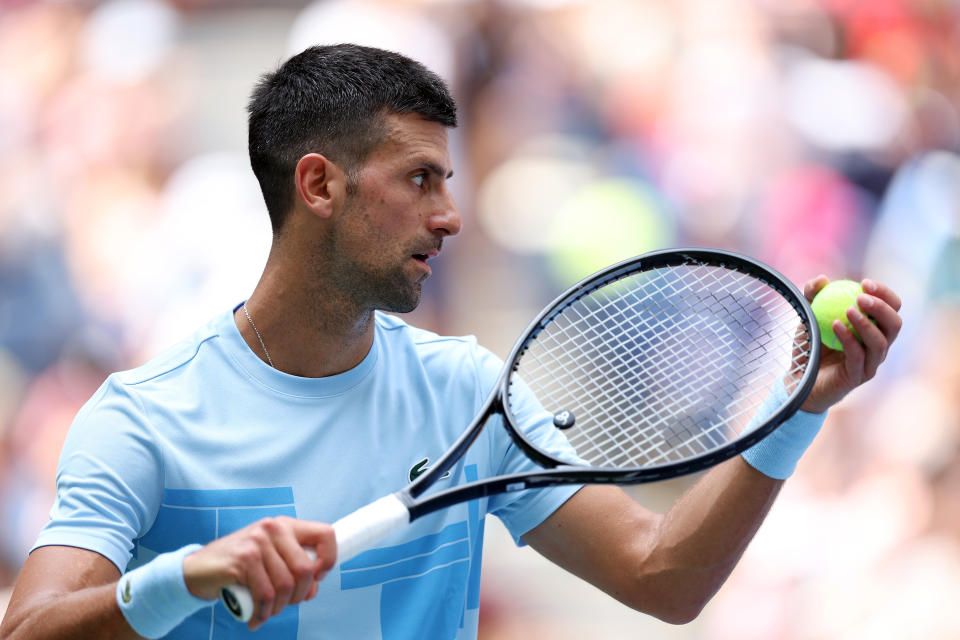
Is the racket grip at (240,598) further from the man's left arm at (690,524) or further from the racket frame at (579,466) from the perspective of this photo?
the man's left arm at (690,524)

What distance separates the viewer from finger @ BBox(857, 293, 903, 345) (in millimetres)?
1408

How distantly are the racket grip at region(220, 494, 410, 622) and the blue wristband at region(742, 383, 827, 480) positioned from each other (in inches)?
19.0

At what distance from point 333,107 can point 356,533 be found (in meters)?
0.71

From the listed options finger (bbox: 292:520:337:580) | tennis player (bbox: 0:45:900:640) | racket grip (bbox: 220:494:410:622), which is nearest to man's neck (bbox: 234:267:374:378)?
tennis player (bbox: 0:45:900:640)

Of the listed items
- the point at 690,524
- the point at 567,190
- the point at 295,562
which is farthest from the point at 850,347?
the point at 567,190

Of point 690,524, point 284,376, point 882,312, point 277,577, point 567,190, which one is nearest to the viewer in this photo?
point 277,577

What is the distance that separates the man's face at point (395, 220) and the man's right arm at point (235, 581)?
19.6 inches

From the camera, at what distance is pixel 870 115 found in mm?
4172

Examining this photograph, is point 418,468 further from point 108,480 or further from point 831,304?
point 831,304

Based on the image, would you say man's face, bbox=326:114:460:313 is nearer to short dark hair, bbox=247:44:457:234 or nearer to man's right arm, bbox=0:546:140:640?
short dark hair, bbox=247:44:457:234

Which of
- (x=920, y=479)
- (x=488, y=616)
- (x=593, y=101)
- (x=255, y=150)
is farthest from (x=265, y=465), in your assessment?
(x=920, y=479)

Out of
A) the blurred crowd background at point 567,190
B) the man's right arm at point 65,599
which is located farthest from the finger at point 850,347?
the blurred crowd background at point 567,190

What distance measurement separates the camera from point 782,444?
1.48 meters

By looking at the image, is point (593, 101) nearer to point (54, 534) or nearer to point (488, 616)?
point (488, 616)
